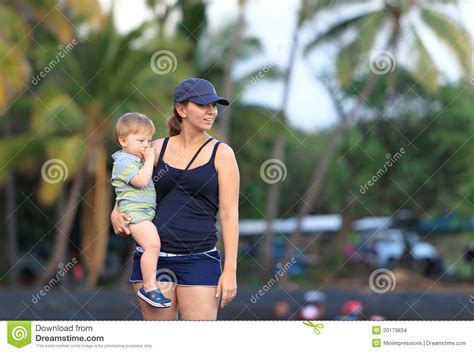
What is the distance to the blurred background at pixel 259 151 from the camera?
20.9 meters

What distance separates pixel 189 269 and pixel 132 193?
396mm

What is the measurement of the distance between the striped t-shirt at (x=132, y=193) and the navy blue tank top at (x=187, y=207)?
0.04 meters

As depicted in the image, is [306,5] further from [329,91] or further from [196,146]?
[196,146]

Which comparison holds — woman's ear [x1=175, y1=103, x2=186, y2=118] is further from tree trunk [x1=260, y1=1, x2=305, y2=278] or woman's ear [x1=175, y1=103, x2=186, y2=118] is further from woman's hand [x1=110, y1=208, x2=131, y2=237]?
tree trunk [x1=260, y1=1, x2=305, y2=278]

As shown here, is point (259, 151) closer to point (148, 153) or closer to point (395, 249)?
point (395, 249)

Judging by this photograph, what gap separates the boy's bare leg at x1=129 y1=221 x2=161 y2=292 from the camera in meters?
4.11

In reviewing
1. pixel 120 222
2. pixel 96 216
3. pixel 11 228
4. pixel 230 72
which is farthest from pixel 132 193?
pixel 11 228

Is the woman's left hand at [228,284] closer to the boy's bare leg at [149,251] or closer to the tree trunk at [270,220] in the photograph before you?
the boy's bare leg at [149,251]

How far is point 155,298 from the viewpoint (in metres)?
4.13

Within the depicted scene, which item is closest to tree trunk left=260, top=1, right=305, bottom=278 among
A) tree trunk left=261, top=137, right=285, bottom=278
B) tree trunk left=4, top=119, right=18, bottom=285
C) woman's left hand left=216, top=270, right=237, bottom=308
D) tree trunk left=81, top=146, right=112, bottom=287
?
tree trunk left=261, top=137, right=285, bottom=278

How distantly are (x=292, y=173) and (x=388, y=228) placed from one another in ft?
12.9

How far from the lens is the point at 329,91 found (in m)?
32.9
